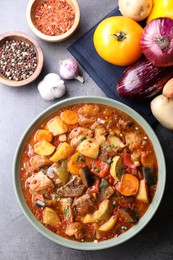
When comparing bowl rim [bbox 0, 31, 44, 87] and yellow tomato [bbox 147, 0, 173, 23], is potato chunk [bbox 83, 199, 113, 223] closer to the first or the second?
bowl rim [bbox 0, 31, 44, 87]

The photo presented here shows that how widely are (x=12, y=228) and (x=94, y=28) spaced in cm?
134

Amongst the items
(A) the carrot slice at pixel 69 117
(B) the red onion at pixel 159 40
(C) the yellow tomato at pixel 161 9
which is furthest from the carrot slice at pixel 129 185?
(C) the yellow tomato at pixel 161 9

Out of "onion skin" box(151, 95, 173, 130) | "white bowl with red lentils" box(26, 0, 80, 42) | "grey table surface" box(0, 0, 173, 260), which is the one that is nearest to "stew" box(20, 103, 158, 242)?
"onion skin" box(151, 95, 173, 130)

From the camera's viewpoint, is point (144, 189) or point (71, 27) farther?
point (71, 27)

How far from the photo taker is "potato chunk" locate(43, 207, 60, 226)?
283 cm

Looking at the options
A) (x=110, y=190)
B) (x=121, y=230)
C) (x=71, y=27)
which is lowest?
(x=121, y=230)

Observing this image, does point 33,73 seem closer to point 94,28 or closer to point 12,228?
point 94,28

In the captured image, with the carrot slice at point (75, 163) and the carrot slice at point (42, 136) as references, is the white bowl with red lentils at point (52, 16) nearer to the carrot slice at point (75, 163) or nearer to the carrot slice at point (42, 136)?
the carrot slice at point (42, 136)

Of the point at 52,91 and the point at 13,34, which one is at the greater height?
the point at 13,34

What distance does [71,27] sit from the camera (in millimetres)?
3092

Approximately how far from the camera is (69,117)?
2926 mm

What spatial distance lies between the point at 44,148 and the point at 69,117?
0.23 metres

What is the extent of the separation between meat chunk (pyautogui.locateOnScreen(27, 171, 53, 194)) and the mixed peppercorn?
0.64 m

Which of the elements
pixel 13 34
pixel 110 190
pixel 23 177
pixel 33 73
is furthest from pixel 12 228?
pixel 13 34
